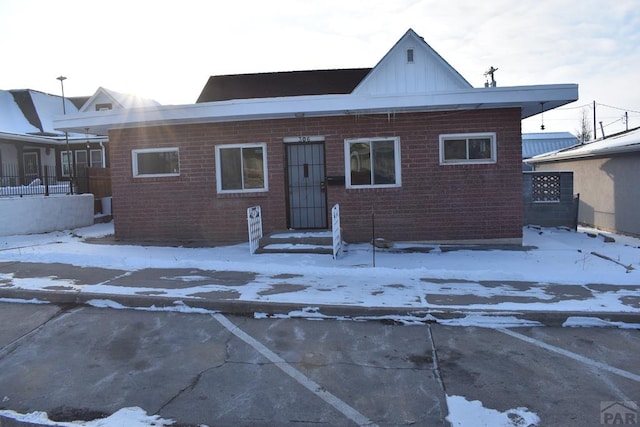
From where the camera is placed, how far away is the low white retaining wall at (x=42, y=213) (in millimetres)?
14211

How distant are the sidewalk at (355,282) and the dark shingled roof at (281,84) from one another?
914cm

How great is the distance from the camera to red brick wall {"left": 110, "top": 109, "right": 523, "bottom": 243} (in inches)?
436

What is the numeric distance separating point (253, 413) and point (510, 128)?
931 cm

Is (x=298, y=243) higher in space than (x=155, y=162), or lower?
lower

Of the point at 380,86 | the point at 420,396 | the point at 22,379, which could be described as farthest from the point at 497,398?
the point at 380,86

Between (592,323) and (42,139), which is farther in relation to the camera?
(42,139)

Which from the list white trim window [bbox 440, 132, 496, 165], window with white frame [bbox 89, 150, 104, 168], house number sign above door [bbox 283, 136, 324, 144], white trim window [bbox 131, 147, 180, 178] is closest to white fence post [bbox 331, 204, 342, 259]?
house number sign above door [bbox 283, 136, 324, 144]

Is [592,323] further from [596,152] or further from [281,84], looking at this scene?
[281,84]

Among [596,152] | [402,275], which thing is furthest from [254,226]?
[596,152]

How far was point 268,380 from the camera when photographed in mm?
4426

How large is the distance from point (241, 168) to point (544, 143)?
37958 mm

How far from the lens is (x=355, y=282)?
25.5 feet

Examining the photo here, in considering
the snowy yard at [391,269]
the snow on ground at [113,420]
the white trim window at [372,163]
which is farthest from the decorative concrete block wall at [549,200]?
the snow on ground at [113,420]

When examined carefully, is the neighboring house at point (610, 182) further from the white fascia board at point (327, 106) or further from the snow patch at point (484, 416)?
the snow patch at point (484, 416)
